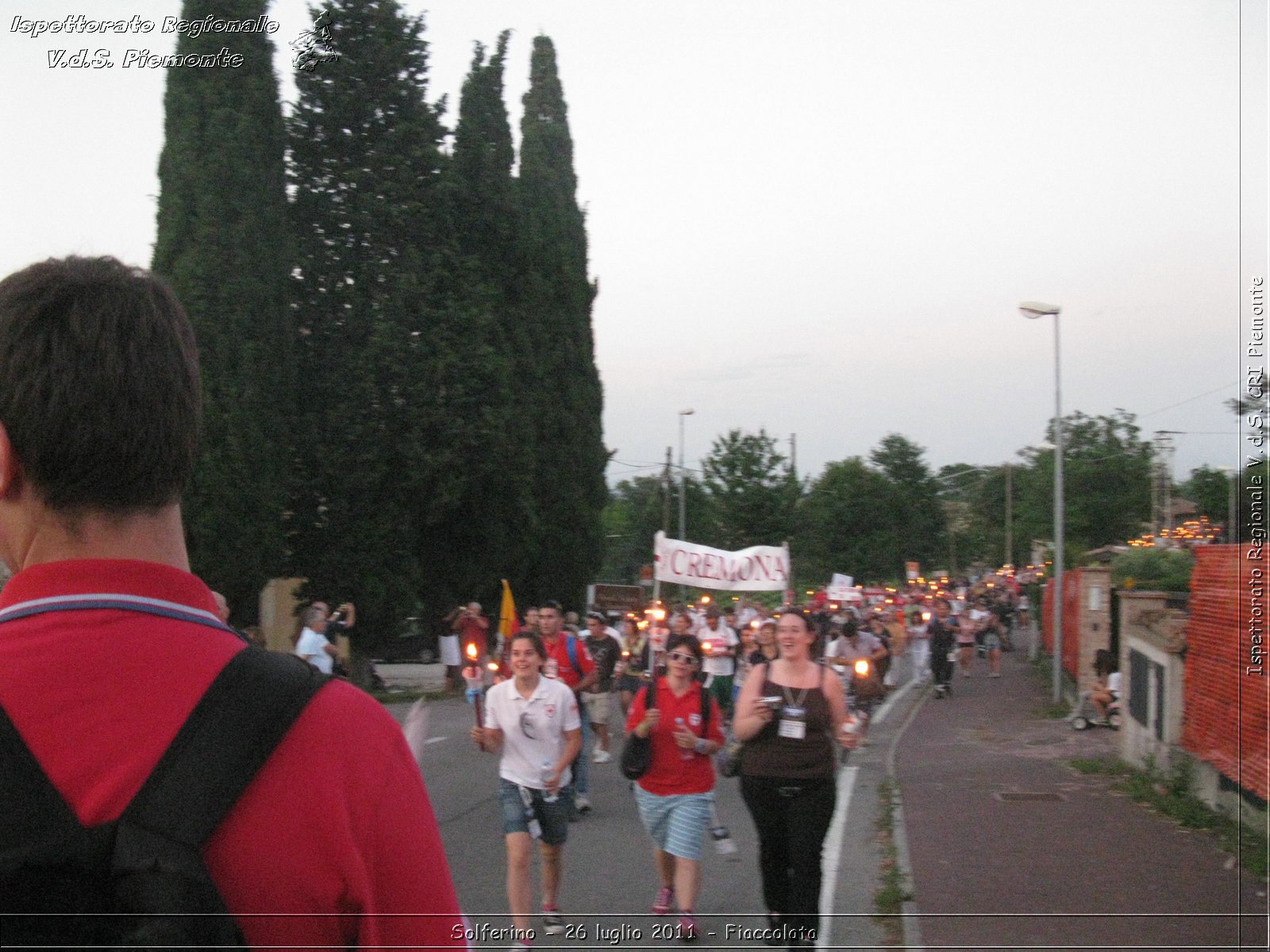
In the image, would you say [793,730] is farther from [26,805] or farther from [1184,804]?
[1184,804]

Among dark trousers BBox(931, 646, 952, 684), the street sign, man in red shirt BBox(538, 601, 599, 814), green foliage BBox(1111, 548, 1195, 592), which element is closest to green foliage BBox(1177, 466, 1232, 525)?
dark trousers BBox(931, 646, 952, 684)

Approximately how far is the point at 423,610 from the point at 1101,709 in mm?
18985

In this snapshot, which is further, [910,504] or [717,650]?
[910,504]

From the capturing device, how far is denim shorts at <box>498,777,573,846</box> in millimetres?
7359

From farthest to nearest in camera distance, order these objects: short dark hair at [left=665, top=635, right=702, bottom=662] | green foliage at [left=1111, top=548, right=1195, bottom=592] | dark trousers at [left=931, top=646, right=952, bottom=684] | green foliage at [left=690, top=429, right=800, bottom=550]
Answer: green foliage at [left=690, top=429, right=800, bottom=550], dark trousers at [left=931, top=646, right=952, bottom=684], green foliage at [left=1111, top=548, right=1195, bottom=592], short dark hair at [left=665, top=635, right=702, bottom=662]

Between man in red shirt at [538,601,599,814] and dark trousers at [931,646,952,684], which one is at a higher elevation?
man in red shirt at [538,601,599,814]

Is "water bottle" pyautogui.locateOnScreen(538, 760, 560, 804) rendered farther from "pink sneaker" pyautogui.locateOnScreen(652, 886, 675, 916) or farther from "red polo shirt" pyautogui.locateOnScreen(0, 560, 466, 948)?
"red polo shirt" pyautogui.locateOnScreen(0, 560, 466, 948)

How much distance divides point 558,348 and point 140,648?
32.9 metres

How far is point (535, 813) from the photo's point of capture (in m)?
→ 7.46

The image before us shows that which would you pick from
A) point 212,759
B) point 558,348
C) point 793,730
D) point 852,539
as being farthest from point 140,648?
point 852,539

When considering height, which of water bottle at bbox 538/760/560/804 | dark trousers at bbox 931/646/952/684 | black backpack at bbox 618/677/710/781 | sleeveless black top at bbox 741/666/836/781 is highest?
sleeveless black top at bbox 741/666/836/781

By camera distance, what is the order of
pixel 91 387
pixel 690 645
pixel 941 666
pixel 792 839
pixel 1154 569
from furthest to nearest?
pixel 941 666, pixel 1154 569, pixel 690 645, pixel 792 839, pixel 91 387

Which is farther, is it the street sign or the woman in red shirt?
the street sign

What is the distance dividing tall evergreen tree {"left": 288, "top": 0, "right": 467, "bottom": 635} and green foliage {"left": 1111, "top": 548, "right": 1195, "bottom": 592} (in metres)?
14.5
